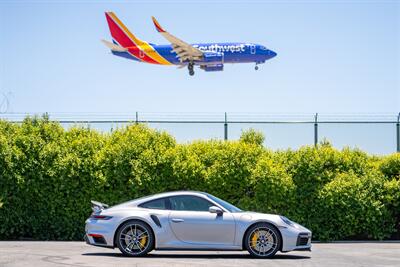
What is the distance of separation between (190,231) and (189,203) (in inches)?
19.8

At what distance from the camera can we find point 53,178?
18.6 m

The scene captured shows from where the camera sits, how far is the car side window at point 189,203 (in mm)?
13336

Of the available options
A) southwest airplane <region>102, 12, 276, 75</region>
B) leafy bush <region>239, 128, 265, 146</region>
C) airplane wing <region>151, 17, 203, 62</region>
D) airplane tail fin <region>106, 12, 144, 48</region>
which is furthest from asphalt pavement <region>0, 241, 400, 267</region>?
airplane tail fin <region>106, 12, 144, 48</region>

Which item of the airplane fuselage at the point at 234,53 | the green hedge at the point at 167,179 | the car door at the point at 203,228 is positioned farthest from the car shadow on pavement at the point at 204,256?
the airplane fuselage at the point at 234,53

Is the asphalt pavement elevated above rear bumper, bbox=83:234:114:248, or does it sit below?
below

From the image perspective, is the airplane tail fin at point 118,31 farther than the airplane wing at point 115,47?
Yes

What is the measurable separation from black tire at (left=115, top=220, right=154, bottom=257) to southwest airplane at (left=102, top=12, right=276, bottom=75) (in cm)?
3819

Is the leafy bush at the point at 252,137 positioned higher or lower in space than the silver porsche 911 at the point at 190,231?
higher

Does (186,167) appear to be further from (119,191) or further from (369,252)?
(369,252)

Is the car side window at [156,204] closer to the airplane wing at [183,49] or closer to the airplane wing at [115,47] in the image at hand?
the airplane wing at [183,49]

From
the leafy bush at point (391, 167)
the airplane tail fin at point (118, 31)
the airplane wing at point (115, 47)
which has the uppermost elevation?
the airplane tail fin at point (118, 31)

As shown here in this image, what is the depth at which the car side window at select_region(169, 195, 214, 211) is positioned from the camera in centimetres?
1334

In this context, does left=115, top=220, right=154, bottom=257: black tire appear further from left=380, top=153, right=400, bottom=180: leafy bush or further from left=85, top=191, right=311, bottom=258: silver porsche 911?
left=380, top=153, right=400, bottom=180: leafy bush

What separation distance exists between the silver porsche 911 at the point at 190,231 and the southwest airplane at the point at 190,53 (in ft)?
125
